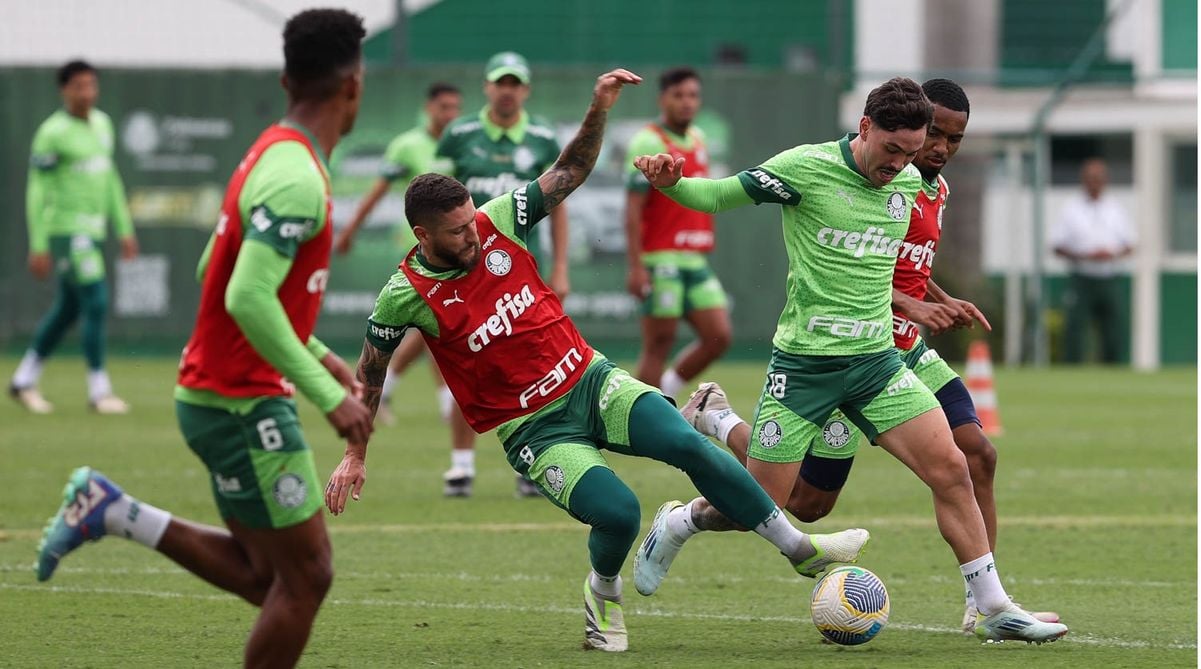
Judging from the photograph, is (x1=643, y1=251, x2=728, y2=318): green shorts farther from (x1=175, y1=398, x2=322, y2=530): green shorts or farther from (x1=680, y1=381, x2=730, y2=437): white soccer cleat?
(x1=175, y1=398, x2=322, y2=530): green shorts

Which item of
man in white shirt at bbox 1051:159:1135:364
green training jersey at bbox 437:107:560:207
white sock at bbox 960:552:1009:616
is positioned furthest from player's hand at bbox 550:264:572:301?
man in white shirt at bbox 1051:159:1135:364

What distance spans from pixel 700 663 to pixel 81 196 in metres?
11.1

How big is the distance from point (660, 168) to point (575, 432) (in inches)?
39.5

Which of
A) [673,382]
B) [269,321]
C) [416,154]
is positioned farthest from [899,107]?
[416,154]

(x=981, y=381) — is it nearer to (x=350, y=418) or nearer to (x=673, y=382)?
(x=673, y=382)

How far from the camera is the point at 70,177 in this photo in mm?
16609

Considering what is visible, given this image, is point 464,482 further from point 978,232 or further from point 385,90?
point 978,232

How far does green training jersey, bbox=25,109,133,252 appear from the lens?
650 inches

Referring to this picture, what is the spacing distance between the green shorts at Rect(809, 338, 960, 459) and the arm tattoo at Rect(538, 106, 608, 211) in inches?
53.4

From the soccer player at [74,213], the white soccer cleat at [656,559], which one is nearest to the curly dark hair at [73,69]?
the soccer player at [74,213]

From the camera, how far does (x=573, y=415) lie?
7.23m

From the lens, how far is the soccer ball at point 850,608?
7.08 meters

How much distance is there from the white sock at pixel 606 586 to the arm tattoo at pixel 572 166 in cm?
138

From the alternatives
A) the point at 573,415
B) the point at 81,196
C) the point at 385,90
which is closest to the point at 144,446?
the point at 81,196
